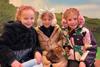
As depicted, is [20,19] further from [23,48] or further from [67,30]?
[67,30]

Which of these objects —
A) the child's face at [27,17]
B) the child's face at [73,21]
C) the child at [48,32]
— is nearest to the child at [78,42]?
the child's face at [73,21]

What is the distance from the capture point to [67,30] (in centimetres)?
563

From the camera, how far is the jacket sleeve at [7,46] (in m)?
5.04

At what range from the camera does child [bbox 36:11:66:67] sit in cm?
566

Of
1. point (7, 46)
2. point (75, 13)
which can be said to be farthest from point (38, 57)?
point (75, 13)

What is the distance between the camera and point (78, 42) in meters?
5.54

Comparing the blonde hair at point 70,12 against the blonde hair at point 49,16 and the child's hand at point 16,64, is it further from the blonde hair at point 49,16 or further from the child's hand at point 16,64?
Answer: the child's hand at point 16,64

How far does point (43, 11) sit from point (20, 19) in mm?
623

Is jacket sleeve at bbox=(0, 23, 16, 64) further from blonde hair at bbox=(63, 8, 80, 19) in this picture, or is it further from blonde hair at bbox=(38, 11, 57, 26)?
blonde hair at bbox=(63, 8, 80, 19)

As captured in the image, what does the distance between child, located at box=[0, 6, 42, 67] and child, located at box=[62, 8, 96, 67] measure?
0.52 metres

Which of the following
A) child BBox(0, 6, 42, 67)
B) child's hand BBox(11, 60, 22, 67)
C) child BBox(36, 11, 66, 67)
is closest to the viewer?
child's hand BBox(11, 60, 22, 67)

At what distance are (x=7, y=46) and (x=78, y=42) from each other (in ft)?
3.43

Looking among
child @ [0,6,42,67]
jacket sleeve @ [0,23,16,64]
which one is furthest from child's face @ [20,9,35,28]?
jacket sleeve @ [0,23,16,64]

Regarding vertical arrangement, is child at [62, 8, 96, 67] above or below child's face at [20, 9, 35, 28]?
below
